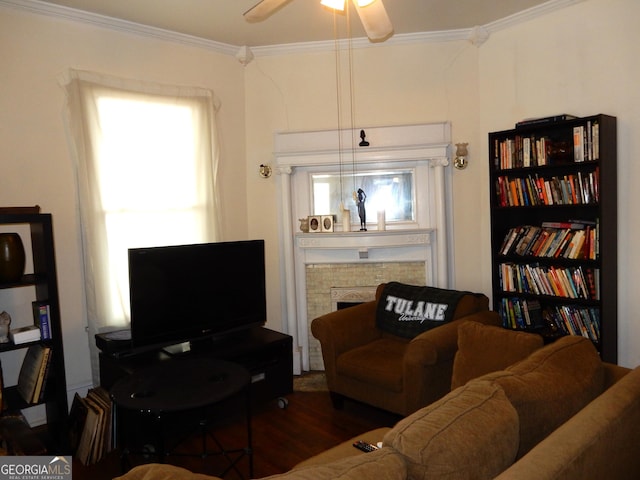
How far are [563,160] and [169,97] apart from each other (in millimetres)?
2891

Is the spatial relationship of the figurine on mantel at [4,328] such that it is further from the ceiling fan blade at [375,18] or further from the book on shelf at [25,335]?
the ceiling fan blade at [375,18]

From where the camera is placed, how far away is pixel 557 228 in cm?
345

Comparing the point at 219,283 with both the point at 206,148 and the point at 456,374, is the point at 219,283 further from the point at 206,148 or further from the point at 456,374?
the point at 456,374

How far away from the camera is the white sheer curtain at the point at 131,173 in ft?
10.9

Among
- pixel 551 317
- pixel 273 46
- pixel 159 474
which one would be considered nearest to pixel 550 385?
pixel 159 474

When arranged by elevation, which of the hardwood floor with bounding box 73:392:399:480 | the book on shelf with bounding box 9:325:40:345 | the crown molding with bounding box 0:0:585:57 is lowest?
the hardwood floor with bounding box 73:392:399:480

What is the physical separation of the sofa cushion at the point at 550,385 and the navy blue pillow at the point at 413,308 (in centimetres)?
137

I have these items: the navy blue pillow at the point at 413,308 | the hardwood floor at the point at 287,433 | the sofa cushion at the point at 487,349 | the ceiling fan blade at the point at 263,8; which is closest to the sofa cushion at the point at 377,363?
the navy blue pillow at the point at 413,308

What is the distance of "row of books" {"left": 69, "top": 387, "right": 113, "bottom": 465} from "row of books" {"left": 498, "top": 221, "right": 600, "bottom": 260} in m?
2.90

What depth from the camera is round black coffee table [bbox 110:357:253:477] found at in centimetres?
219

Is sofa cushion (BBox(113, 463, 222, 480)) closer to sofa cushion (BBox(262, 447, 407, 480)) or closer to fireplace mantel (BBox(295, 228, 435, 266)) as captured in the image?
sofa cushion (BBox(262, 447, 407, 480))

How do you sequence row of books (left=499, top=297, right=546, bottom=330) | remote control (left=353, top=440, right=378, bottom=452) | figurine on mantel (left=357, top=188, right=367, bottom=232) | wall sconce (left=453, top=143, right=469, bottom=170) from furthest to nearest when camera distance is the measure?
figurine on mantel (left=357, top=188, right=367, bottom=232), wall sconce (left=453, top=143, right=469, bottom=170), row of books (left=499, top=297, right=546, bottom=330), remote control (left=353, top=440, right=378, bottom=452)

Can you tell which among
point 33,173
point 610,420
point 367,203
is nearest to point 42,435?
point 33,173

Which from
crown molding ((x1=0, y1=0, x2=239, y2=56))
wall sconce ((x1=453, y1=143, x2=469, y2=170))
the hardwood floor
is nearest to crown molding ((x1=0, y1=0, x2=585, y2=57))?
crown molding ((x1=0, y1=0, x2=239, y2=56))
